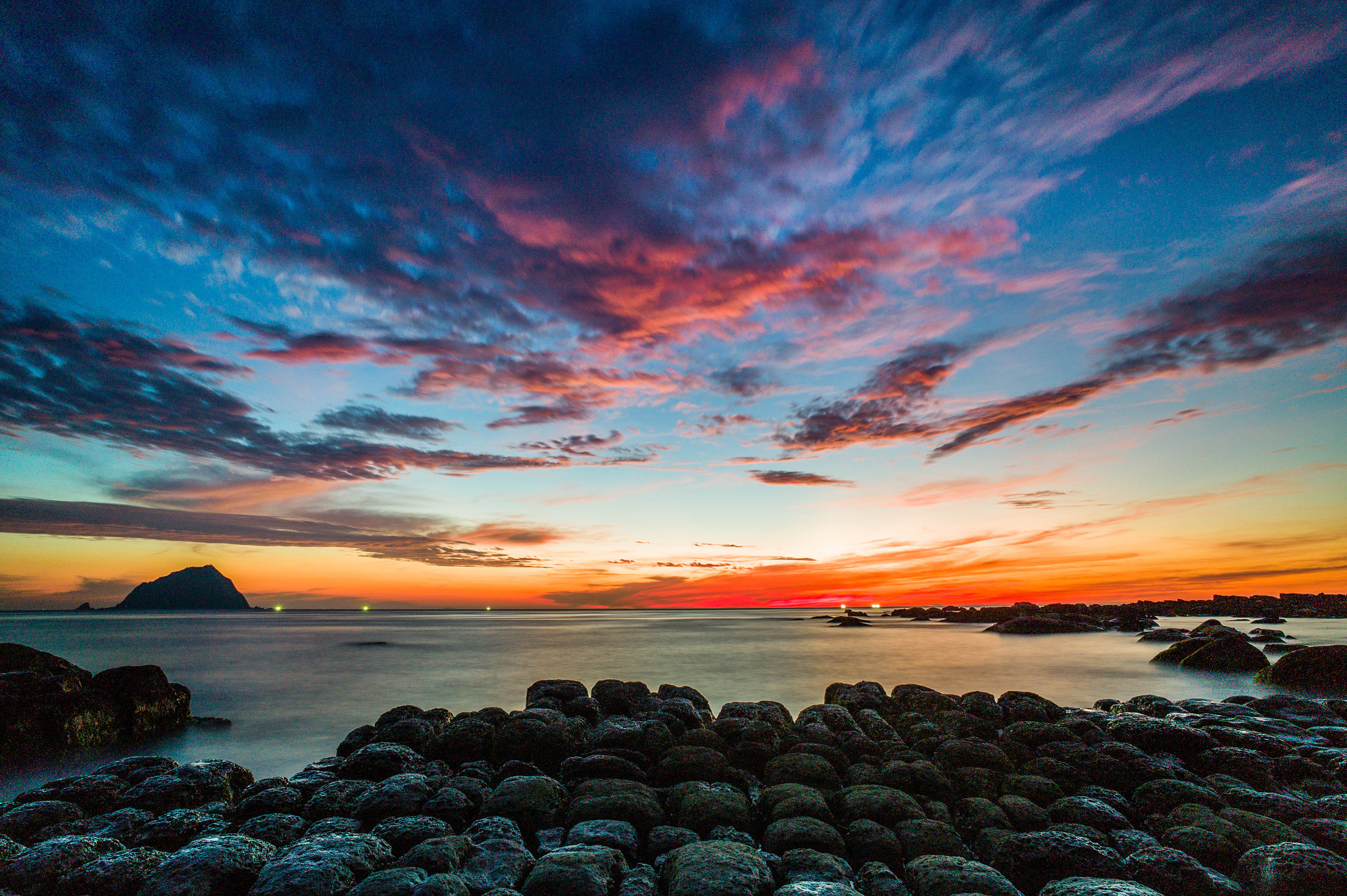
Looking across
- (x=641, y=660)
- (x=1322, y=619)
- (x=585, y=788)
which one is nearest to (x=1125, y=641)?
(x=641, y=660)

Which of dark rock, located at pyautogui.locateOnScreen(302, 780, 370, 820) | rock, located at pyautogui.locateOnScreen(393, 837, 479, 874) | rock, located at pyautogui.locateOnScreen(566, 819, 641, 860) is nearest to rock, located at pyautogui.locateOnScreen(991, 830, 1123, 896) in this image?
rock, located at pyautogui.locateOnScreen(566, 819, 641, 860)

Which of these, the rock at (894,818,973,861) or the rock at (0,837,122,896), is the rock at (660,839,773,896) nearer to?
the rock at (894,818,973,861)

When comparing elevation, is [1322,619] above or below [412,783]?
below

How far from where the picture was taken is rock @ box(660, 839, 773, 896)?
4180 mm

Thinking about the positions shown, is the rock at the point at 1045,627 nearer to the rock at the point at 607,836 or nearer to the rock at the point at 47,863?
the rock at the point at 607,836

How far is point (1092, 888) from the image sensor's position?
4059mm

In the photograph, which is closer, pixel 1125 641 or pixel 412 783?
pixel 412 783

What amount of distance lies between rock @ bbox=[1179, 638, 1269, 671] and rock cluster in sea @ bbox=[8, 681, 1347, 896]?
12.2 metres

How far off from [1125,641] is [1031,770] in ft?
103

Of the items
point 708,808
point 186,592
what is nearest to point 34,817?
point 708,808

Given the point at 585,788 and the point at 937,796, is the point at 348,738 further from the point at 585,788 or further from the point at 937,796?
the point at 937,796

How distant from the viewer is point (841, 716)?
30.1 ft

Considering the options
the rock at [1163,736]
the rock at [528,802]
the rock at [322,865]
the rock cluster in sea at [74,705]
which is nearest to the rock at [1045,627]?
the rock at [1163,736]

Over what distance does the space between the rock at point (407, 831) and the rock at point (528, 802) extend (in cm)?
63
